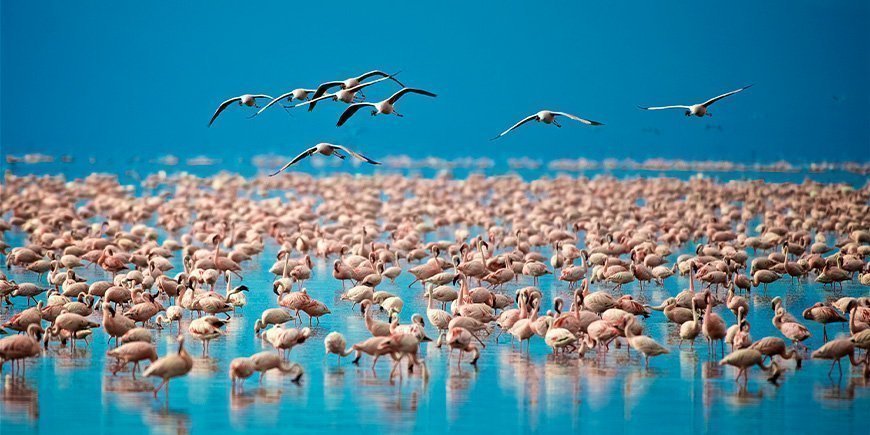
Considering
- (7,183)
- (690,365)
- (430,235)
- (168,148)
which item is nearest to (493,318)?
(690,365)

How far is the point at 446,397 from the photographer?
10.2 meters

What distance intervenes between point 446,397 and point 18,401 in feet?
11.4

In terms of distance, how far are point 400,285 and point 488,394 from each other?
7.02 meters

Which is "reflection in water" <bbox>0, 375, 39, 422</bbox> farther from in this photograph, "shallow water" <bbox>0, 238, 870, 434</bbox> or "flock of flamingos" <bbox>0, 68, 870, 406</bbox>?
"flock of flamingos" <bbox>0, 68, 870, 406</bbox>

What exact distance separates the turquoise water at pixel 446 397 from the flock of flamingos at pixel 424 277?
193 mm

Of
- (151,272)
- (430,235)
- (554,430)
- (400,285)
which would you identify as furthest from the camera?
Answer: (430,235)

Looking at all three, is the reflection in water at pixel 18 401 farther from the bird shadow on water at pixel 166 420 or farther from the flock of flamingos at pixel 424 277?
the bird shadow on water at pixel 166 420

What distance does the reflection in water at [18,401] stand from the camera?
934cm

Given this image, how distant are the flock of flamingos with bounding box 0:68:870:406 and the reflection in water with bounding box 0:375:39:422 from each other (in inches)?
9.8

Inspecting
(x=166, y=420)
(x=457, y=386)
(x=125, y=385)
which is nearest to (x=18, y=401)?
(x=125, y=385)

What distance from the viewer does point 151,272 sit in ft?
49.6

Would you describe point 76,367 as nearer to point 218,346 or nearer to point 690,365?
point 218,346

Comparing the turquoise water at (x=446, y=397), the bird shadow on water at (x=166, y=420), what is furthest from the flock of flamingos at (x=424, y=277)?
the bird shadow on water at (x=166, y=420)

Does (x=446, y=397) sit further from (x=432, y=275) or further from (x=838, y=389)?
(x=432, y=275)
